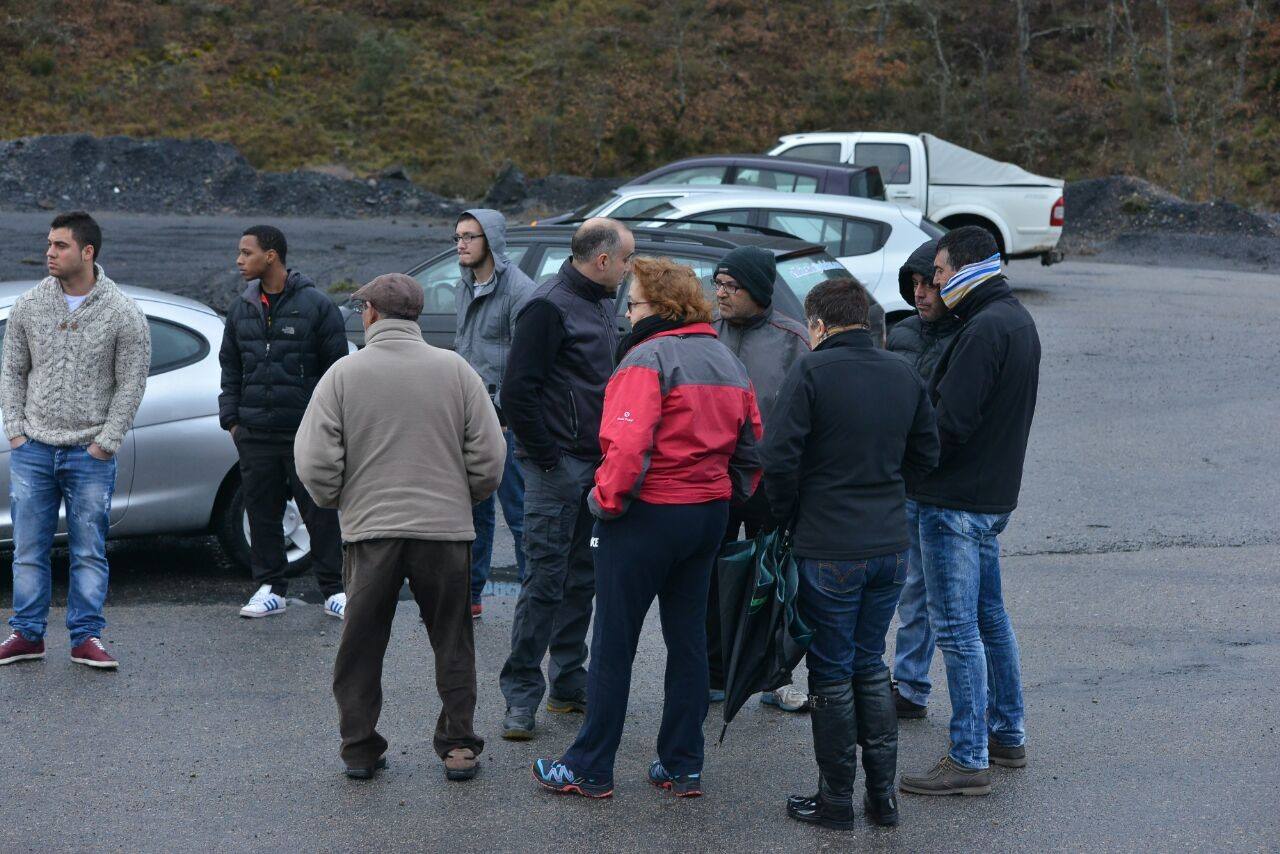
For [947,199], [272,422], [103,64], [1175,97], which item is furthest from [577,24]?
[272,422]

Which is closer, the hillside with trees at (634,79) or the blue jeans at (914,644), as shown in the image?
the blue jeans at (914,644)

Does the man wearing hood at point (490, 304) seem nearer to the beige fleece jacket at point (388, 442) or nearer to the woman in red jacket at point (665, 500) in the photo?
the beige fleece jacket at point (388, 442)

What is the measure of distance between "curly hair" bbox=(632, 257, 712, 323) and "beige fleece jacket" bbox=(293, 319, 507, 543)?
791 millimetres

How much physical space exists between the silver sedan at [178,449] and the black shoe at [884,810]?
4.05m

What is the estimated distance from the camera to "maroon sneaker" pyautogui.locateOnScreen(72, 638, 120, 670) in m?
5.87

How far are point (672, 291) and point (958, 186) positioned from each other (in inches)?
677

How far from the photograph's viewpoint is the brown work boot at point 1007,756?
5020 millimetres

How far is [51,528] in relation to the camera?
19.7 feet

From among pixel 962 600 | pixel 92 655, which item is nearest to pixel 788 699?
pixel 962 600

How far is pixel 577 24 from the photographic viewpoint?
43.7 meters

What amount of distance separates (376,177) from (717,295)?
28560mm

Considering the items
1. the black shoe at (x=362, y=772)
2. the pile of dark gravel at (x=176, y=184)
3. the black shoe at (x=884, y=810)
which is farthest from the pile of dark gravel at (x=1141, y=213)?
the black shoe at (x=362, y=772)

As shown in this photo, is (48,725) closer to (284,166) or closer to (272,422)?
(272,422)

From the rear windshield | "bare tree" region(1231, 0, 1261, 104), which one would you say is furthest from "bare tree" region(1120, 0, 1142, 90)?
the rear windshield
